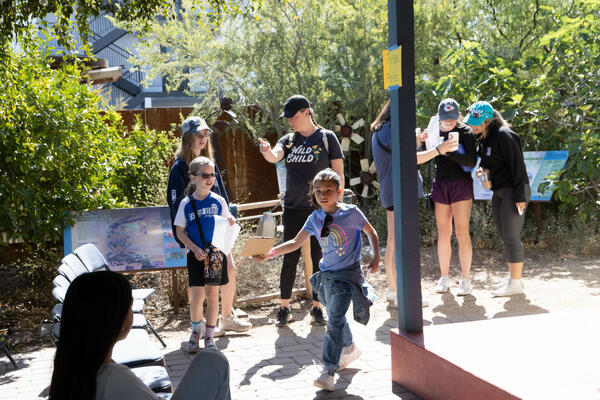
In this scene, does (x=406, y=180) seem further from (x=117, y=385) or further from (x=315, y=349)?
(x=117, y=385)

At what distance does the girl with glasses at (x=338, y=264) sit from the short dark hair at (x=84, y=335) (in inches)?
87.3

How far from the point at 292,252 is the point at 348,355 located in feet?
4.88

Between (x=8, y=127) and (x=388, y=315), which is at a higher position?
(x=8, y=127)

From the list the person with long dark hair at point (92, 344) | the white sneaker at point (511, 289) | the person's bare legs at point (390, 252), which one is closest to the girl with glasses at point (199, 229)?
the person's bare legs at point (390, 252)

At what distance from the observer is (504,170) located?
6.11 m

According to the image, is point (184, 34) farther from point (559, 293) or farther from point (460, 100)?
point (559, 293)

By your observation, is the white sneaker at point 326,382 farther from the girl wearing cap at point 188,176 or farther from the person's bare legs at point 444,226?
the person's bare legs at point 444,226

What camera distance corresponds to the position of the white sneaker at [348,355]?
174 inches

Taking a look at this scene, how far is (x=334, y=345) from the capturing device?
162 inches

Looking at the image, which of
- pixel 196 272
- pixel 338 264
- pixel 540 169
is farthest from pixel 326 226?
pixel 540 169

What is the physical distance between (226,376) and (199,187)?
2865 mm

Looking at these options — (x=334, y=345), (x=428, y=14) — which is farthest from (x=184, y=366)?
(x=428, y=14)

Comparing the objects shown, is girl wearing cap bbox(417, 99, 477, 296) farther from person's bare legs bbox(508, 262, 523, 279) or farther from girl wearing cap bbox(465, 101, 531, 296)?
person's bare legs bbox(508, 262, 523, 279)

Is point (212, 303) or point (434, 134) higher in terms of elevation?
point (434, 134)
